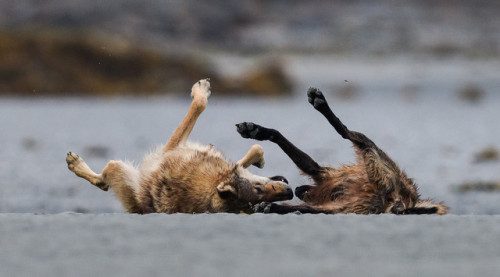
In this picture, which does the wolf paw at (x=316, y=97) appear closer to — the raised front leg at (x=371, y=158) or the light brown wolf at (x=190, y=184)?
the raised front leg at (x=371, y=158)

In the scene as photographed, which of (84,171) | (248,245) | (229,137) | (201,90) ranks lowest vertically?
(248,245)

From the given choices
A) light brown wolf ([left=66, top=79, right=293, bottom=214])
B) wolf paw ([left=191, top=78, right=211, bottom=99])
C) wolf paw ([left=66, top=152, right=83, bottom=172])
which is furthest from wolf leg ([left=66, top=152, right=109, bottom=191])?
wolf paw ([left=191, top=78, right=211, bottom=99])

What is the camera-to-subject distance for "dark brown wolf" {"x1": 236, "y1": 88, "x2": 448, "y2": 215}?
22.0 feet

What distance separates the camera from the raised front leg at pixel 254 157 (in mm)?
7527

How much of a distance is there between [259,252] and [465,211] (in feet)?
13.0

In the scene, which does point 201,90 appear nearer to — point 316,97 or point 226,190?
point 316,97

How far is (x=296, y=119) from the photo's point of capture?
25.2m

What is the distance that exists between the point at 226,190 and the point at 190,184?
292 mm

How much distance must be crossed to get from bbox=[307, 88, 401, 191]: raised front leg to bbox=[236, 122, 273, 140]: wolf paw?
0.43 metres

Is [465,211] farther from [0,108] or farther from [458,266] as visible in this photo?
[0,108]

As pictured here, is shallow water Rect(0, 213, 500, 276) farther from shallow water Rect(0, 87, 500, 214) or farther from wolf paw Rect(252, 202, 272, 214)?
shallow water Rect(0, 87, 500, 214)

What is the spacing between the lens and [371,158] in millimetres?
6836

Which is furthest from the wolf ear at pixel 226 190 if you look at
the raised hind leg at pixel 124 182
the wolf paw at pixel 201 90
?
the wolf paw at pixel 201 90

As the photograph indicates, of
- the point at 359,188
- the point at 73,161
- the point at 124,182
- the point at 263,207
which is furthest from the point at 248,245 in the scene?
the point at 73,161
